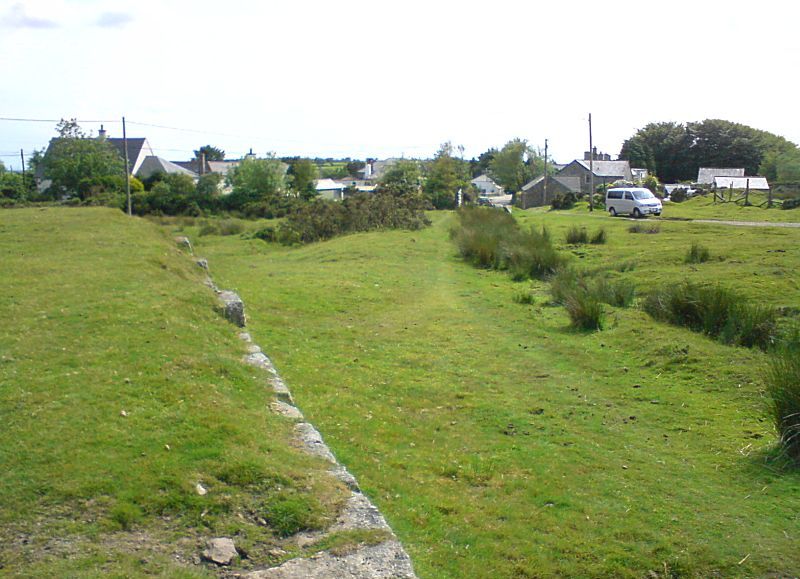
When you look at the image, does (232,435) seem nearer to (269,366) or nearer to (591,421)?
(269,366)

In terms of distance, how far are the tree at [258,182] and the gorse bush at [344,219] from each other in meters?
21.1

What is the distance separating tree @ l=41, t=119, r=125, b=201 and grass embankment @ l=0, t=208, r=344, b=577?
44.8m

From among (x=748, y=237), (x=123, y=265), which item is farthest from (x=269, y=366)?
(x=748, y=237)

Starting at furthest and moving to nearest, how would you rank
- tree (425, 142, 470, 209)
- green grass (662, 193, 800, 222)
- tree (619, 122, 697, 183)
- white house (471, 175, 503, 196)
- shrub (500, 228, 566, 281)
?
white house (471, 175, 503, 196) < tree (619, 122, 697, 183) < tree (425, 142, 470, 209) < green grass (662, 193, 800, 222) < shrub (500, 228, 566, 281)

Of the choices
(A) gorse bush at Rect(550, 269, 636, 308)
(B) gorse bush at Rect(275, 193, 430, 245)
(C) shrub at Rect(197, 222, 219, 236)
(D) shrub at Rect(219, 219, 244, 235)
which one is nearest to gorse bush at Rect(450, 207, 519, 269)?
(A) gorse bush at Rect(550, 269, 636, 308)

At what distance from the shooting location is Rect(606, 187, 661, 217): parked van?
44.4 m

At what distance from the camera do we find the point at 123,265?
14.5 m

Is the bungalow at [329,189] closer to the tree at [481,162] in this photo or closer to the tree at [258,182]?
the tree at [258,182]

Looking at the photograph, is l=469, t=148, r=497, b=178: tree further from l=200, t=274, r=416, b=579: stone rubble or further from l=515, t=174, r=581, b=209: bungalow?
l=200, t=274, r=416, b=579: stone rubble

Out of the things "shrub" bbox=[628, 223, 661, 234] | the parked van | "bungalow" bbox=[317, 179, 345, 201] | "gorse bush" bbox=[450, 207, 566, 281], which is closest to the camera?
Answer: "gorse bush" bbox=[450, 207, 566, 281]

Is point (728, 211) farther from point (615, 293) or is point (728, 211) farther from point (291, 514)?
point (291, 514)

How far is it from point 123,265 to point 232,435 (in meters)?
9.31

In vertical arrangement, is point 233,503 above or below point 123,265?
below

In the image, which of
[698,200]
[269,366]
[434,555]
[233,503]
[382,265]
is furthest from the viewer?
[698,200]
